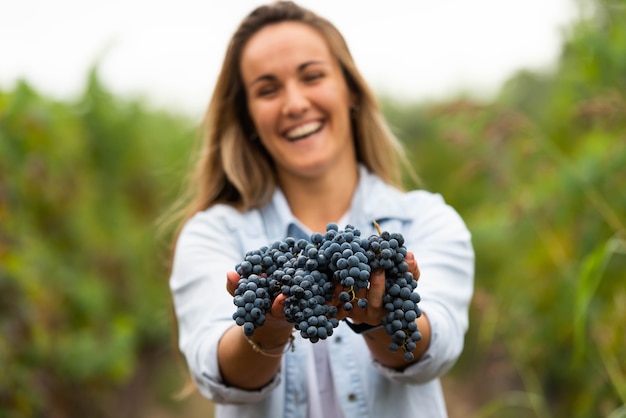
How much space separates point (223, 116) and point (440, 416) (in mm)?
1075

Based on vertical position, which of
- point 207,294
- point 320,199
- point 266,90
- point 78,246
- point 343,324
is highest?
point 266,90

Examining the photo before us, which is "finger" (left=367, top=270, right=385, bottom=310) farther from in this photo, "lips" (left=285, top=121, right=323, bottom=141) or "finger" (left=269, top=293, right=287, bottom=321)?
"lips" (left=285, top=121, right=323, bottom=141)

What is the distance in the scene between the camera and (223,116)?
2.44 meters

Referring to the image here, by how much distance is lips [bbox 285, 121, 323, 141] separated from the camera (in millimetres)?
2123

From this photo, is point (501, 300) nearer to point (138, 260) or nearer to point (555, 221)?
point (555, 221)

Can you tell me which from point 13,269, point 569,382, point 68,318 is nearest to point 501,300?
point 569,382

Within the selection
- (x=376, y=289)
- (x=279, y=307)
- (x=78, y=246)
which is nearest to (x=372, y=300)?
(x=376, y=289)

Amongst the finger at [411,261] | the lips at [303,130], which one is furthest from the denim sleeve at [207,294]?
the finger at [411,261]

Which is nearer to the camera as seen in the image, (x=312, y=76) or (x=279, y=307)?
(x=279, y=307)

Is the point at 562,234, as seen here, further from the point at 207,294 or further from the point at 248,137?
the point at 207,294

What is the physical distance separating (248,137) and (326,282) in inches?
42.8

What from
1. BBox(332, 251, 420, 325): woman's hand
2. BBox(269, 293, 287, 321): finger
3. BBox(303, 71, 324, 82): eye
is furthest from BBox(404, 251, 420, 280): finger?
BBox(303, 71, 324, 82): eye

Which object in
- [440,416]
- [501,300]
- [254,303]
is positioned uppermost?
[254,303]

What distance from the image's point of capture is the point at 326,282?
56.2 inches
